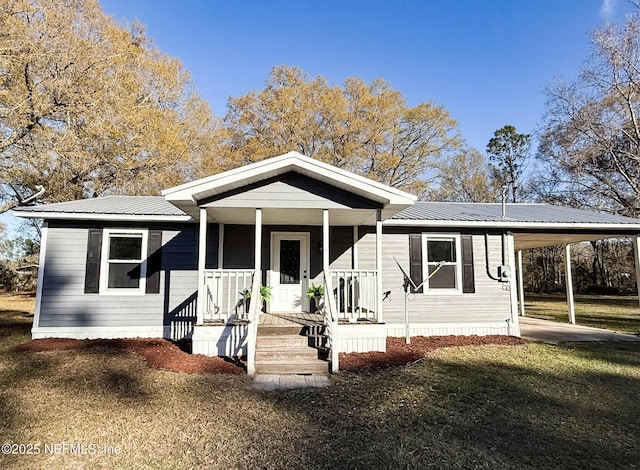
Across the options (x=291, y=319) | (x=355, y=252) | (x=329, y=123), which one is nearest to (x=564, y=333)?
(x=355, y=252)

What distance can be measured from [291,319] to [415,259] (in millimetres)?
3255

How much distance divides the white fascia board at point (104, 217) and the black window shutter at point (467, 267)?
6.29m

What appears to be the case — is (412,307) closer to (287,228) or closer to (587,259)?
(287,228)

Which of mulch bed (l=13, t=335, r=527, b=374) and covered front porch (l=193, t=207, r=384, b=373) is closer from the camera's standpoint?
mulch bed (l=13, t=335, r=527, b=374)

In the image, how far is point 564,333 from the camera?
9.30 m

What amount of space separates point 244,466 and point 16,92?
15105 millimetres

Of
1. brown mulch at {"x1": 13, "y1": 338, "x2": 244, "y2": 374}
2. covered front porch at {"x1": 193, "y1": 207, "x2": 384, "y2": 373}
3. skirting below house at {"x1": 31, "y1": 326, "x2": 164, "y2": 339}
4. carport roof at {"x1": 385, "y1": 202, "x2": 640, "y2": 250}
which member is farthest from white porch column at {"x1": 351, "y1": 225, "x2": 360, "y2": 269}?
skirting below house at {"x1": 31, "y1": 326, "x2": 164, "y2": 339}

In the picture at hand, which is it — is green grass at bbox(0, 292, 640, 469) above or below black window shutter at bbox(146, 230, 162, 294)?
below

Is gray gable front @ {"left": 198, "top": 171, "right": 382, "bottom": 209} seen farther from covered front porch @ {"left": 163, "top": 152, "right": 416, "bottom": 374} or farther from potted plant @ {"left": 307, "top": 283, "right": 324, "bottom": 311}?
potted plant @ {"left": 307, "top": 283, "right": 324, "bottom": 311}

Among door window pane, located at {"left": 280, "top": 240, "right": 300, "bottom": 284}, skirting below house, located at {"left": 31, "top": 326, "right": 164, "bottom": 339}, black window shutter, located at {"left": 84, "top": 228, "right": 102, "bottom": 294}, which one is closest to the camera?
skirting below house, located at {"left": 31, "top": 326, "right": 164, "bottom": 339}

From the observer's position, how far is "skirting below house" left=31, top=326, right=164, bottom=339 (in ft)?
25.4

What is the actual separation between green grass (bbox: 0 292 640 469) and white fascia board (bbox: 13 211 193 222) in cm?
284

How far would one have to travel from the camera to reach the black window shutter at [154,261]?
26.4 ft

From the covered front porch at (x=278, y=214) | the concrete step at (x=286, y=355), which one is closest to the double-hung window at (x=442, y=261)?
the covered front porch at (x=278, y=214)
